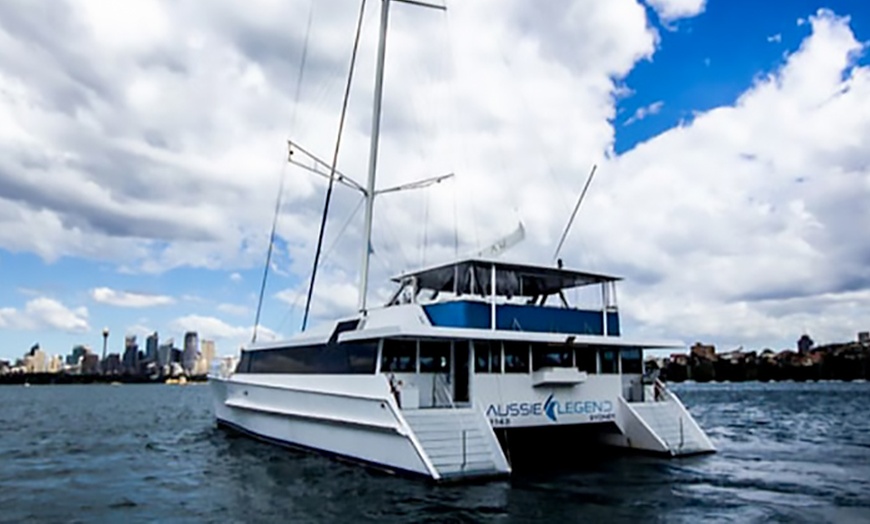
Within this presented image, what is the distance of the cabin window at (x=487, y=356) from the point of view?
1359cm

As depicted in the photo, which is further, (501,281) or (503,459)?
(501,281)

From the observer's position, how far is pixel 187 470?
47.6ft

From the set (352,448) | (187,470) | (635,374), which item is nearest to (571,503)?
(352,448)

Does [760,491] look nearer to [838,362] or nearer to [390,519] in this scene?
[390,519]

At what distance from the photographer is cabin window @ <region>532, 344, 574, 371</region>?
568 inches

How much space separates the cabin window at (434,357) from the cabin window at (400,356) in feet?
0.63

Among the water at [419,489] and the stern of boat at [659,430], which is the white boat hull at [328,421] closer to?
the water at [419,489]

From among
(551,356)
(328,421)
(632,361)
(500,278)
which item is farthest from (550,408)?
(328,421)

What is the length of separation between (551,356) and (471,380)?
2326 mm

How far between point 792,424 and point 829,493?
16760 mm

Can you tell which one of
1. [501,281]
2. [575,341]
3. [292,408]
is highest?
[501,281]

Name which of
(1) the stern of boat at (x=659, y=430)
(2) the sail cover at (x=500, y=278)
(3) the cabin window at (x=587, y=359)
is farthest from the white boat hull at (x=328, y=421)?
(1) the stern of boat at (x=659, y=430)

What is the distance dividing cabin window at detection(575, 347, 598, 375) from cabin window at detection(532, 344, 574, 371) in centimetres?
23

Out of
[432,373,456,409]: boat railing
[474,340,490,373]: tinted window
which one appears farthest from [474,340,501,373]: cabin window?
[432,373,456,409]: boat railing
